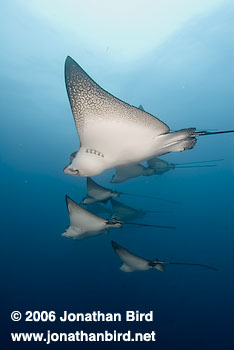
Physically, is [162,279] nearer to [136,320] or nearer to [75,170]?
[136,320]

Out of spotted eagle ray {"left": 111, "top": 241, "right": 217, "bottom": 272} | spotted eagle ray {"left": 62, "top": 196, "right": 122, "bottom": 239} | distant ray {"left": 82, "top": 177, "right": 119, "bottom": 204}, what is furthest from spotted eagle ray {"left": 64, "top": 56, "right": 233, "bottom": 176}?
distant ray {"left": 82, "top": 177, "right": 119, "bottom": 204}

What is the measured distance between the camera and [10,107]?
21797 mm

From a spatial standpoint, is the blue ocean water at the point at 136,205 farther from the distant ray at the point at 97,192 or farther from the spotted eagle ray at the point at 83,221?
the spotted eagle ray at the point at 83,221

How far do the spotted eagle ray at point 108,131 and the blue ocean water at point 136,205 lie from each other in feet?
36.5

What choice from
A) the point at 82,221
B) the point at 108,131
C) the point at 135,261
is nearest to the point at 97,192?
the point at 82,221

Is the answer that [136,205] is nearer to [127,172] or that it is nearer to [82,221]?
[127,172]

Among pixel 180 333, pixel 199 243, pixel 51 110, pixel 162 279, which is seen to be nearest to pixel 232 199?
pixel 199 243

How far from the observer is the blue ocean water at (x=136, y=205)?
1271 centimetres

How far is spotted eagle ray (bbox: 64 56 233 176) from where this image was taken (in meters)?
2.36

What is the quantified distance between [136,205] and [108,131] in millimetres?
23559

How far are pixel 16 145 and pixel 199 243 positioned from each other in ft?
75.2

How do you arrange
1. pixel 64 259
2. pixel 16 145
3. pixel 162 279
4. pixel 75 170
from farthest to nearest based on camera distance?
pixel 16 145
pixel 64 259
pixel 162 279
pixel 75 170

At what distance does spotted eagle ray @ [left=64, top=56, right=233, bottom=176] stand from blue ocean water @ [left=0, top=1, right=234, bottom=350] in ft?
36.5

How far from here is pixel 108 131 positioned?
8.52 feet
